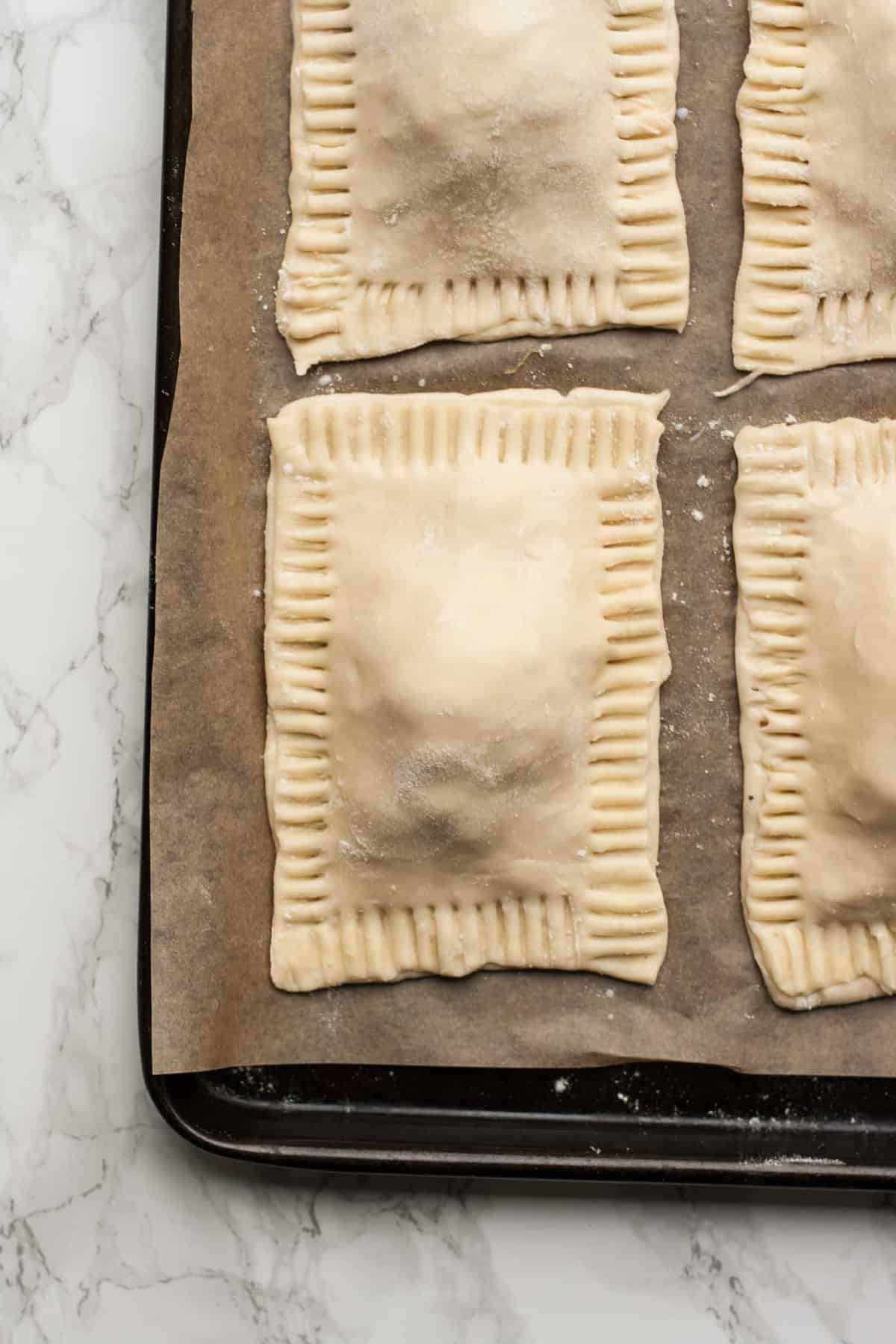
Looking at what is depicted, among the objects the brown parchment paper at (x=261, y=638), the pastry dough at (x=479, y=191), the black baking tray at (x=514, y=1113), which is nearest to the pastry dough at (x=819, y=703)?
the brown parchment paper at (x=261, y=638)

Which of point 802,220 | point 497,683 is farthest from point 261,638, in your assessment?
point 802,220

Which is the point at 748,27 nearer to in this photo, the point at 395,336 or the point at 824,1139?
the point at 395,336

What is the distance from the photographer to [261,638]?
176 centimetres

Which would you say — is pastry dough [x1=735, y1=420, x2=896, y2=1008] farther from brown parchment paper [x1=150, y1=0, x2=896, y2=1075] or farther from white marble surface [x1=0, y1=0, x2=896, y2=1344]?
white marble surface [x1=0, y1=0, x2=896, y2=1344]

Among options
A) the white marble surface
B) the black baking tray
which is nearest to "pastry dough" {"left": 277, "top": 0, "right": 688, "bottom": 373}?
the white marble surface

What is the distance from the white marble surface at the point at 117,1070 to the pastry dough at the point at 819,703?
39 cm

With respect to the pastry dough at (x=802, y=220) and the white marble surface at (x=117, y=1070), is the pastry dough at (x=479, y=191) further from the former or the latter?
the white marble surface at (x=117, y=1070)

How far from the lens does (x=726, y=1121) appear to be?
5.51 feet

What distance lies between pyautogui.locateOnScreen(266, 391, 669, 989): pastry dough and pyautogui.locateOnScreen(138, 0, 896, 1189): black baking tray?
143 mm

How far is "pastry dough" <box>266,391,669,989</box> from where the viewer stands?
1655mm

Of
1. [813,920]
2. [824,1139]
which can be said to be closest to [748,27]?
[813,920]

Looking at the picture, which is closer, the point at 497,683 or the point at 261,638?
the point at 497,683

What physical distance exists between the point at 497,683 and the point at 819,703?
1.45 feet

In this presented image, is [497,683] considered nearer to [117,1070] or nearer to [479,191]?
[479,191]
